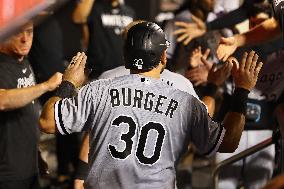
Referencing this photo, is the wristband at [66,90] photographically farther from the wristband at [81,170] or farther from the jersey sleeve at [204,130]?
the wristband at [81,170]

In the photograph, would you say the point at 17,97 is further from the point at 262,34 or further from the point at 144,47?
the point at 262,34

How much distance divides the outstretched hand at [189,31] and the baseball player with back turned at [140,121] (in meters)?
2.20

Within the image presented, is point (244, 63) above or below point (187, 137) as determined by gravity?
above

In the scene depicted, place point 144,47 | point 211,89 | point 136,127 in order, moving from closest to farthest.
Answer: point 136,127
point 144,47
point 211,89

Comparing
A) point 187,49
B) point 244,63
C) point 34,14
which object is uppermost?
point 34,14

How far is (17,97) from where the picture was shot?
460cm

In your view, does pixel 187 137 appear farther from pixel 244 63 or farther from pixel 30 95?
pixel 30 95

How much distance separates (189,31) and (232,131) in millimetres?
2403

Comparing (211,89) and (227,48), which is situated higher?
(227,48)

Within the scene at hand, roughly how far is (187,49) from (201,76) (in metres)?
1.02

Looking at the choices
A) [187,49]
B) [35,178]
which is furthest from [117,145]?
[187,49]

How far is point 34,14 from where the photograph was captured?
10.2 ft

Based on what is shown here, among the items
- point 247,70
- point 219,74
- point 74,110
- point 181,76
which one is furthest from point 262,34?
point 74,110

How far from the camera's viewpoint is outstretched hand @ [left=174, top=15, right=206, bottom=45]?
20.1 feet
